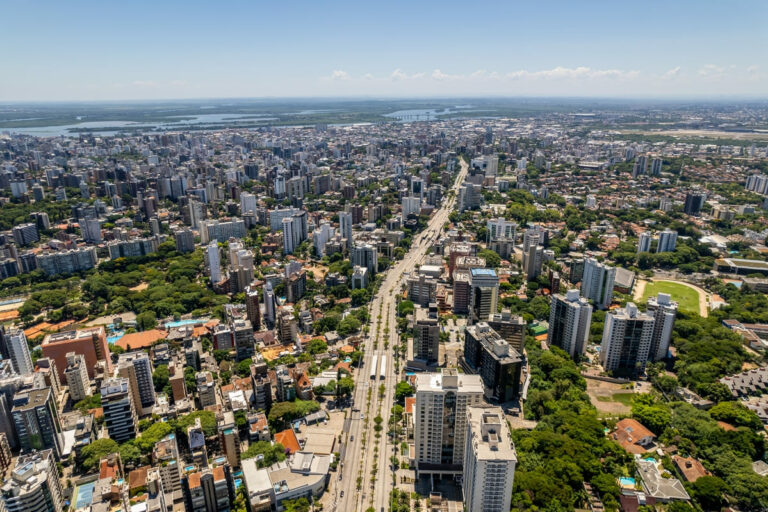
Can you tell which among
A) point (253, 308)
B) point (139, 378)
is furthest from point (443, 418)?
point (253, 308)

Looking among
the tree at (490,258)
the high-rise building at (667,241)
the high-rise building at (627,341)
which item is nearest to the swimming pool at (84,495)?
the high-rise building at (627,341)

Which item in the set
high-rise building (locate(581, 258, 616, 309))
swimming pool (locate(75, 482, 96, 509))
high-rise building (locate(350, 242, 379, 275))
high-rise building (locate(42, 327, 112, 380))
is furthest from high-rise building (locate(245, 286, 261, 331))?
high-rise building (locate(581, 258, 616, 309))

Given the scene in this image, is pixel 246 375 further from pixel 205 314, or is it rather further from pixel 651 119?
pixel 651 119

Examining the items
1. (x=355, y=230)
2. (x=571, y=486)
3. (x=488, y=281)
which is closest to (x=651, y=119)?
(x=355, y=230)

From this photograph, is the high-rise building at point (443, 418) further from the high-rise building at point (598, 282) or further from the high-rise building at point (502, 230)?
the high-rise building at point (502, 230)

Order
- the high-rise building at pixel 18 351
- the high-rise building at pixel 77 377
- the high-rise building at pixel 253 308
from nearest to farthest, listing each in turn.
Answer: the high-rise building at pixel 77 377 → the high-rise building at pixel 18 351 → the high-rise building at pixel 253 308
